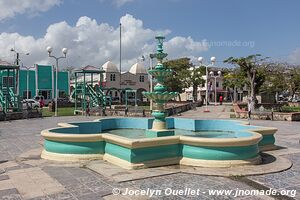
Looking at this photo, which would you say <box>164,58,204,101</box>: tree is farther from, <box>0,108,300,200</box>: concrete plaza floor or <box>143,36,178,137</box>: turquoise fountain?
<box>0,108,300,200</box>: concrete plaza floor

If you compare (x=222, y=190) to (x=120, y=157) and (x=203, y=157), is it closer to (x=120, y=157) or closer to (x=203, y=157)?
(x=203, y=157)

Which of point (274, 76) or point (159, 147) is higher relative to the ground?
point (274, 76)

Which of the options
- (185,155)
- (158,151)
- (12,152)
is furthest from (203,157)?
(12,152)

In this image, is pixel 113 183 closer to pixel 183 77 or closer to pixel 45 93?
pixel 183 77

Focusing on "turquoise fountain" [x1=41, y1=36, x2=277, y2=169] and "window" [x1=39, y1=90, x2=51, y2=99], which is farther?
"window" [x1=39, y1=90, x2=51, y2=99]

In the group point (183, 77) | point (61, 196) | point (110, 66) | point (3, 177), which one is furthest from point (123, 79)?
point (61, 196)

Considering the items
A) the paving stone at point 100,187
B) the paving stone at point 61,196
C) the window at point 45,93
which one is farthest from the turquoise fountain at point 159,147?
the window at point 45,93

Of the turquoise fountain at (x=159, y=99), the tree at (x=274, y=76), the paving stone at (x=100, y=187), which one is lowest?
the paving stone at (x=100, y=187)

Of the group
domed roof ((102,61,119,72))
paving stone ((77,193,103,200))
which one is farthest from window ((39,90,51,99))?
paving stone ((77,193,103,200))

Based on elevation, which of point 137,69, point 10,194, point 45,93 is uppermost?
point 137,69

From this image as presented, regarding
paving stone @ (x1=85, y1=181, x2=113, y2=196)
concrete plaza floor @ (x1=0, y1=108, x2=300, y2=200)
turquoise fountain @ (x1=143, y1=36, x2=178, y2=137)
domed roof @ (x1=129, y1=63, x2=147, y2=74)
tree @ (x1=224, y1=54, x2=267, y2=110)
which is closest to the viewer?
concrete plaza floor @ (x1=0, y1=108, x2=300, y2=200)

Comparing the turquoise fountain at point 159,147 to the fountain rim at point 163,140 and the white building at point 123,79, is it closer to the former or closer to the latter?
the fountain rim at point 163,140

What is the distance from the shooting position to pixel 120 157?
26.0 feet

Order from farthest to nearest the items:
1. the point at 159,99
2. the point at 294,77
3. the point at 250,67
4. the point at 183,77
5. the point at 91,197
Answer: the point at 183,77 < the point at 294,77 < the point at 250,67 < the point at 159,99 < the point at 91,197
